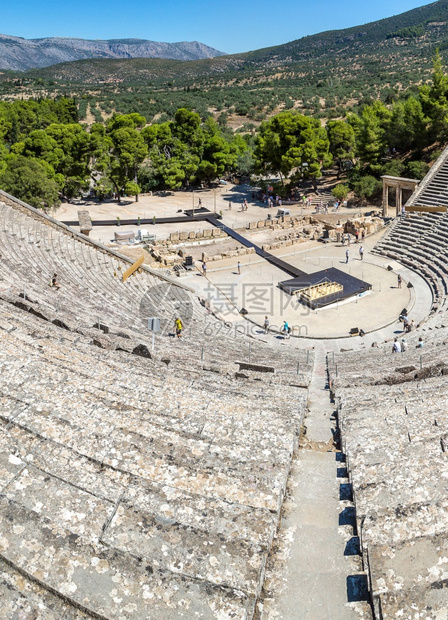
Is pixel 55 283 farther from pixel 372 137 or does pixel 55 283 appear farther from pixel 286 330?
pixel 372 137

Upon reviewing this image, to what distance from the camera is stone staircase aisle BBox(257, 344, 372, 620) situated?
16.8ft

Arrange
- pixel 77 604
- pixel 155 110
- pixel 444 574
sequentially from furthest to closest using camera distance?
pixel 155 110 → pixel 444 574 → pixel 77 604

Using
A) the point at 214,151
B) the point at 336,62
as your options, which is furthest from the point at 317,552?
the point at 336,62

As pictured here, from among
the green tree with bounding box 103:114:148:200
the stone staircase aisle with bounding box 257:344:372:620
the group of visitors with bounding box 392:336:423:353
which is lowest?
the group of visitors with bounding box 392:336:423:353

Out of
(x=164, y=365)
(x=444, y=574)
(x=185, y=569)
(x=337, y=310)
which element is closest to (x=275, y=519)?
(x=185, y=569)

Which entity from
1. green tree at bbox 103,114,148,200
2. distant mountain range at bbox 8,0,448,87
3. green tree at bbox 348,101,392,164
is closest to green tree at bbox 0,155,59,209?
green tree at bbox 103,114,148,200

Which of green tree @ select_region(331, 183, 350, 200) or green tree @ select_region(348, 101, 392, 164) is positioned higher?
green tree @ select_region(348, 101, 392, 164)

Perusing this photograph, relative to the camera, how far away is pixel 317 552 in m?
5.87

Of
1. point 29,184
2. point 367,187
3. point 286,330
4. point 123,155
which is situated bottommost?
point 286,330

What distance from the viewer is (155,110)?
7731 cm

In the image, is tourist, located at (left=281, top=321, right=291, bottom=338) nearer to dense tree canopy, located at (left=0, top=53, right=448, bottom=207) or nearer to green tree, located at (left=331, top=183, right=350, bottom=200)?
dense tree canopy, located at (left=0, top=53, right=448, bottom=207)

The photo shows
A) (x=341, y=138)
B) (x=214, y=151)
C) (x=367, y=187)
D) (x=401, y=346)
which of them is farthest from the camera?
(x=214, y=151)

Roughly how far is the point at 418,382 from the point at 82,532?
8.03 metres

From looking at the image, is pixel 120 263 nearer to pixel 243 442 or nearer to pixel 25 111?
pixel 243 442
